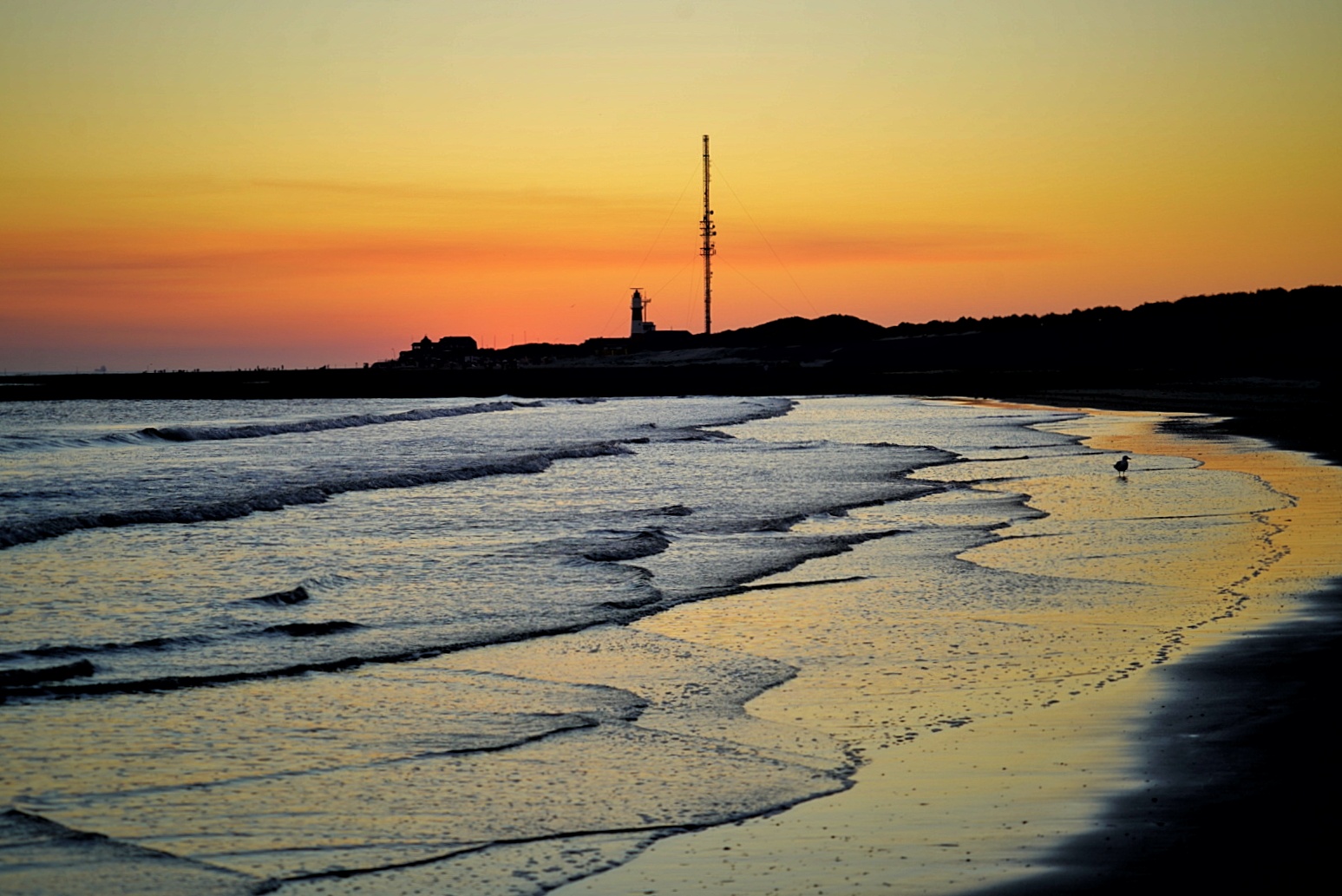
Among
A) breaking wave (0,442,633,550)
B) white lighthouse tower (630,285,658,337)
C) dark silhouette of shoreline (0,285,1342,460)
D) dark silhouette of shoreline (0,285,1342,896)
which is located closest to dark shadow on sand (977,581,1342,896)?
dark silhouette of shoreline (0,285,1342,896)

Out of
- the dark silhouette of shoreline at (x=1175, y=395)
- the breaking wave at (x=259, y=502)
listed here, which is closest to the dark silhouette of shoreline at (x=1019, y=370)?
the dark silhouette of shoreline at (x=1175, y=395)

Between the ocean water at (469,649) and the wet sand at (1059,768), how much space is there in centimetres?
19

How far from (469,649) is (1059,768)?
216 inches

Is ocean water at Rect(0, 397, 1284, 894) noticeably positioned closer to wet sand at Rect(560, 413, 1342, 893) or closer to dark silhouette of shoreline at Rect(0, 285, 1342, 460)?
wet sand at Rect(560, 413, 1342, 893)

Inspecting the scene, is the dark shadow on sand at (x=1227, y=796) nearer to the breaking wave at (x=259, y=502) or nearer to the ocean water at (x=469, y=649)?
the ocean water at (x=469, y=649)

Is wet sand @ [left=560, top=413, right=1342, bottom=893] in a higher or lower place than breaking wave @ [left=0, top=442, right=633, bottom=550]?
lower

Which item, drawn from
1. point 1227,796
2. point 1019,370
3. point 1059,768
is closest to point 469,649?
point 1059,768

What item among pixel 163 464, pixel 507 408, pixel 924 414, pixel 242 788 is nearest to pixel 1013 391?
pixel 924 414

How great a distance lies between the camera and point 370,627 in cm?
1167

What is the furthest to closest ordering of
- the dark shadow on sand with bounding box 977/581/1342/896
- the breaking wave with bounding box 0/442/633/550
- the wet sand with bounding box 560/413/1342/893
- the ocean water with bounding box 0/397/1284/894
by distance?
the breaking wave with bounding box 0/442/633/550 < the ocean water with bounding box 0/397/1284/894 < the wet sand with bounding box 560/413/1342/893 < the dark shadow on sand with bounding box 977/581/1342/896

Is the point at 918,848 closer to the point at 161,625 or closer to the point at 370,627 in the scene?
the point at 370,627

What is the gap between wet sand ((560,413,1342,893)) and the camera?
558cm

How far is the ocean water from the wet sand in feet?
0.63

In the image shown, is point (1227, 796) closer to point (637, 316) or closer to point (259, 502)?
point (259, 502)
